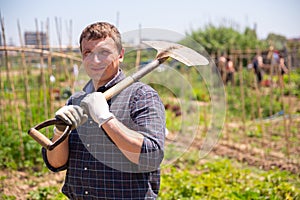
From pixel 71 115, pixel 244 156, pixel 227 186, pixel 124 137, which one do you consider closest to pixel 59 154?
pixel 71 115

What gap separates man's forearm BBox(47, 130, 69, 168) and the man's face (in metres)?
0.32

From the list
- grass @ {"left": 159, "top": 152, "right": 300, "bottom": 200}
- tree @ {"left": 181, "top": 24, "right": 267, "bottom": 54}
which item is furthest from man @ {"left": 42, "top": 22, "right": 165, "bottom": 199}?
tree @ {"left": 181, "top": 24, "right": 267, "bottom": 54}

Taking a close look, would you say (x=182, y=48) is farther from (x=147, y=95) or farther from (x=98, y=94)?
(x=98, y=94)

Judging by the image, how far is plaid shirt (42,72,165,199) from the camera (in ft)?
5.24

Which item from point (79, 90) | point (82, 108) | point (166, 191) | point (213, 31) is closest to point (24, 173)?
point (166, 191)

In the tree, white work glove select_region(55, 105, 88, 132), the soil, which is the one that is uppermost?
white work glove select_region(55, 105, 88, 132)

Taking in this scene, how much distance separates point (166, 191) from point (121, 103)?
2.52m

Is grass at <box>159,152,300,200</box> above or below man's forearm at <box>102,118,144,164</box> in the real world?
below

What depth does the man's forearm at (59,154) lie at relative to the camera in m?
1.78

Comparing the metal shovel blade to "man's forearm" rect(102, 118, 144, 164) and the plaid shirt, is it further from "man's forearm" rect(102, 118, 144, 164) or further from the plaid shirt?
"man's forearm" rect(102, 118, 144, 164)

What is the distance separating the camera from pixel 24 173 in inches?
187

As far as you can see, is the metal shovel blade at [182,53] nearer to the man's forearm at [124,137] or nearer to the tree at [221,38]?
the man's forearm at [124,137]

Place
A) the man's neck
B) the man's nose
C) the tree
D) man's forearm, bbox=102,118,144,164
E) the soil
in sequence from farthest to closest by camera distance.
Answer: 1. the tree
2. the soil
3. the man's neck
4. the man's nose
5. man's forearm, bbox=102,118,144,164

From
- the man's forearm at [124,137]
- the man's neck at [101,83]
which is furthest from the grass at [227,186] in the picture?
the man's forearm at [124,137]
